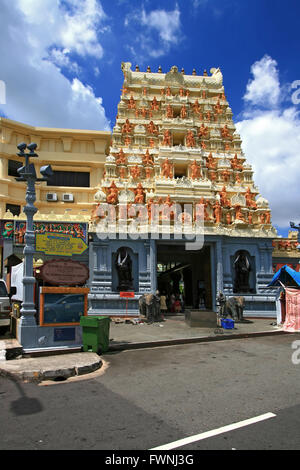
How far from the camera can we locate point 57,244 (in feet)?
34.6

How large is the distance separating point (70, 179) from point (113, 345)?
20807mm

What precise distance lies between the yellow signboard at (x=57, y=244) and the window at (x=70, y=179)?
1883 centimetres

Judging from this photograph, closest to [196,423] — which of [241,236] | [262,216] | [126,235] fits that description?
[126,235]

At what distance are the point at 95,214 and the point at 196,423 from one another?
17.1m

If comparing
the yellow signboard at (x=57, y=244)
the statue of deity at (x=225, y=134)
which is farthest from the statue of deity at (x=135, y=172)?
the yellow signboard at (x=57, y=244)

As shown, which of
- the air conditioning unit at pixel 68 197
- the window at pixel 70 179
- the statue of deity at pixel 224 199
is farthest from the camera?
the window at pixel 70 179

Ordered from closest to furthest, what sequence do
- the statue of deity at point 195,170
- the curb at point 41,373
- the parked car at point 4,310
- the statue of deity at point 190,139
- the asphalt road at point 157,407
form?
the asphalt road at point 157,407, the curb at point 41,373, the parked car at point 4,310, the statue of deity at point 195,170, the statue of deity at point 190,139

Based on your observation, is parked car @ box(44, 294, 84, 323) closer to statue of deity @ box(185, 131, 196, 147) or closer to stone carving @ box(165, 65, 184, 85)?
statue of deity @ box(185, 131, 196, 147)

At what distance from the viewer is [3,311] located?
1089cm

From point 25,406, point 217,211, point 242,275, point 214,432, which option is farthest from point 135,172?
point 214,432

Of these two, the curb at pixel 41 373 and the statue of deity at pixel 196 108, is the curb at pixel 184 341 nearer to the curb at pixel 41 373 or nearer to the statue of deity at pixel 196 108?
the curb at pixel 41 373

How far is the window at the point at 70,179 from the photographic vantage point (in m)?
28.6

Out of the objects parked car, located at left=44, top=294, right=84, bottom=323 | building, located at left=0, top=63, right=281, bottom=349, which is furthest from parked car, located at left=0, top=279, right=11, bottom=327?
building, located at left=0, top=63, right=281, bottom=349

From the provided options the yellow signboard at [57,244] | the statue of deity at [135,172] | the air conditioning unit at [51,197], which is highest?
the statue of deity at [135,172]
